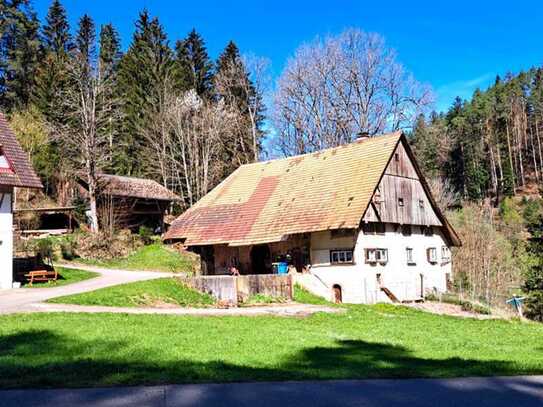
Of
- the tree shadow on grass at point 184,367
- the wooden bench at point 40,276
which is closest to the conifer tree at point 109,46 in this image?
the wooden bench at point 40,276

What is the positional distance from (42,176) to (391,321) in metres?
35.4

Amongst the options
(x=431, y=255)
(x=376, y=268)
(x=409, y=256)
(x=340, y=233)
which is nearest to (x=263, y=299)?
(x=340, y=233)

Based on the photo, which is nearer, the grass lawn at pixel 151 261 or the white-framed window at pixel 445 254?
the white-framed window at pixel 445 254

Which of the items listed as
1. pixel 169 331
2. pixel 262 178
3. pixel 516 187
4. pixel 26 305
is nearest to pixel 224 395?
pixel 169 331

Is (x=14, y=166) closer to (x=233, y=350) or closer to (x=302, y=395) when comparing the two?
(x=233, y=350)

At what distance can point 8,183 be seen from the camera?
78.1 ft

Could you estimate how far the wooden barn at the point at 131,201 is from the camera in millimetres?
40750

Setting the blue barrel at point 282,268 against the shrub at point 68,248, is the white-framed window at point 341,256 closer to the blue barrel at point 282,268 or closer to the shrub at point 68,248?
the blue barrel at point 282,268

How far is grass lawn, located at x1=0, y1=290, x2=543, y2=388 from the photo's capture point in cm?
793

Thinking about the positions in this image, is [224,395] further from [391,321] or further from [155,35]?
[155,35]

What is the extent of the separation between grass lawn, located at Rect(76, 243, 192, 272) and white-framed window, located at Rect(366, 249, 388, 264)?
1473cm

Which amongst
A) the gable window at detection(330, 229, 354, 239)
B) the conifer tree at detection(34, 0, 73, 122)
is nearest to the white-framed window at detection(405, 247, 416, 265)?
the gable window at detection(330, 229, 354, 239)

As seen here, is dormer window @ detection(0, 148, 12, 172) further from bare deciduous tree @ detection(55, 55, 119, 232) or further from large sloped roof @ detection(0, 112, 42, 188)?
bare deciduous tree @ detection(55, 55, 119, 232)

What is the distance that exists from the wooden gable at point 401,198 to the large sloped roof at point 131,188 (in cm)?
2222
